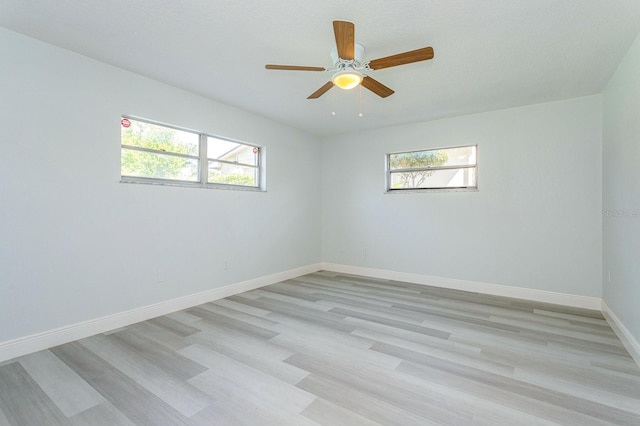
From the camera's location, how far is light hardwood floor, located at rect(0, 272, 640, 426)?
1693 millimetres

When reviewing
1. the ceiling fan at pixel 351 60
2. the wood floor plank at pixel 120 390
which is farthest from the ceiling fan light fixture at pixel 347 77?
the wood floor plank at pixel 120 390

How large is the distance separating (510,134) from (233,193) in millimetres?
3882

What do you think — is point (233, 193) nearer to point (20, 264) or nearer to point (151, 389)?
point (20, 264)

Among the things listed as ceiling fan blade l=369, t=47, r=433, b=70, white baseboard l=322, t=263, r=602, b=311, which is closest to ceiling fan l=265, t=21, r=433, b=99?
ceiling fan blade l=369, t=47, r=433, b=70

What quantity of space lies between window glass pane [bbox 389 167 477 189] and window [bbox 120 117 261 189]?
2.34 metres

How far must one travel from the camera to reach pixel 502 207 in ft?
13.4

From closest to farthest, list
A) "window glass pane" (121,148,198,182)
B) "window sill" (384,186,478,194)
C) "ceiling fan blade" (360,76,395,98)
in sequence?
1. "ceiling fan blade" (360,76,395,98)
2. "window glass pane" (121,148,198,182)
3. "window sill" (384,186,478,194)

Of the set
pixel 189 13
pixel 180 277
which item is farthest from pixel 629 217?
pixel 180 277

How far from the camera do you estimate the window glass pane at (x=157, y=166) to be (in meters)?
3.11

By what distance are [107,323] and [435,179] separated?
4.55 m

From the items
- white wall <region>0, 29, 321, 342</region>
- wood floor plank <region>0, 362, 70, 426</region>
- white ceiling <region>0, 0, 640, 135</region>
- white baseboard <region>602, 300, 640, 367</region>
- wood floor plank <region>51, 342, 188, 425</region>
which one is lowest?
wood floor plank <region>0, 362, 70, 426</region>

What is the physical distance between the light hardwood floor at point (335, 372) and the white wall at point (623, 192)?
1.26 feet

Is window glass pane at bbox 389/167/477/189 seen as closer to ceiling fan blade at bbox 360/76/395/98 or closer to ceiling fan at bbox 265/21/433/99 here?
ceiling fan blade at bbox 360/76/395/98

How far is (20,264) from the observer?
239cm
